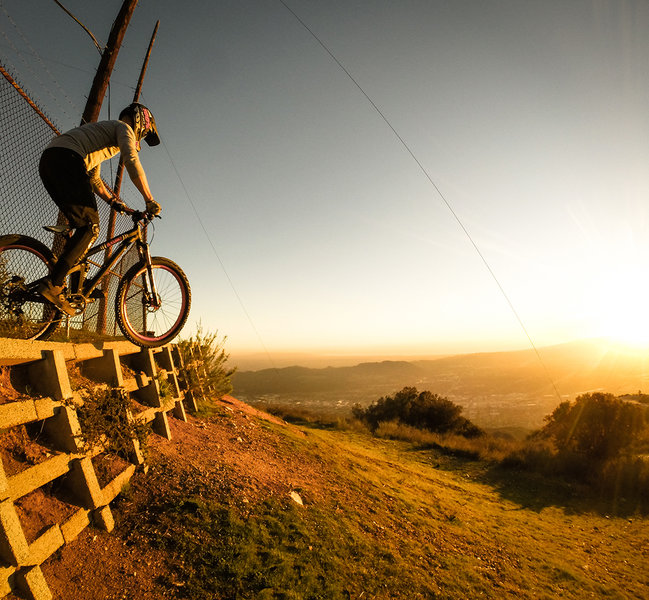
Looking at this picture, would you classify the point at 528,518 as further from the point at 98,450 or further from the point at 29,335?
the point at 29,335

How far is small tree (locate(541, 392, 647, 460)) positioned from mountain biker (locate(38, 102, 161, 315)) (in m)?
21.2

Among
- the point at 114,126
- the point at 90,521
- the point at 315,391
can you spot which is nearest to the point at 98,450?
the point at 90,521

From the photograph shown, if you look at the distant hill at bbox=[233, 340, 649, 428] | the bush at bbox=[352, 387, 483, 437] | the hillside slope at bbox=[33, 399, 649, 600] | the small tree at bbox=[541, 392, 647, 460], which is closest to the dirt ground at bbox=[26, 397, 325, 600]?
the hillside slope at bbox=[33, 399, 649, 600]

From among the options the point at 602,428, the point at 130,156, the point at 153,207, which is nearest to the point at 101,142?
the point at 130,156

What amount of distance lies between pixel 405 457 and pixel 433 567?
35.0ft

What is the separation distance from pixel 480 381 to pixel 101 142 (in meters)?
127

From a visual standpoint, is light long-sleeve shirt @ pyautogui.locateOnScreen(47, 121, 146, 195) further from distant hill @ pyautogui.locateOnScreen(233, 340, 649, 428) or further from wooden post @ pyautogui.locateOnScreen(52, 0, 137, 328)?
distant hill @ pyautogui.locateOnScreen(233, 340, 649, 428)

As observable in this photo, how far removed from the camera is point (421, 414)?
24578mm

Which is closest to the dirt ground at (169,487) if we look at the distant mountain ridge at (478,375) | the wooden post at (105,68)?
the wooden post at (105,68)

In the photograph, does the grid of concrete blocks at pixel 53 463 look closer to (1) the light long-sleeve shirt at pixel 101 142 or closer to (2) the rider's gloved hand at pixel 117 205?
(2) the rider's gloved hand at pixel 117 205

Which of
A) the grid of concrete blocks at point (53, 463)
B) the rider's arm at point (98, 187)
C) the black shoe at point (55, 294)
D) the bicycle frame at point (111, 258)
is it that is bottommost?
the grid of concrete blocks at point (53, 463)

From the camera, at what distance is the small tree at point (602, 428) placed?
1625cm

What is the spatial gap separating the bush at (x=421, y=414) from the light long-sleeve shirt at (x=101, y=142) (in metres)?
21.6

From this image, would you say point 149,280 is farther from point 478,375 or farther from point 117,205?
point 478,375
